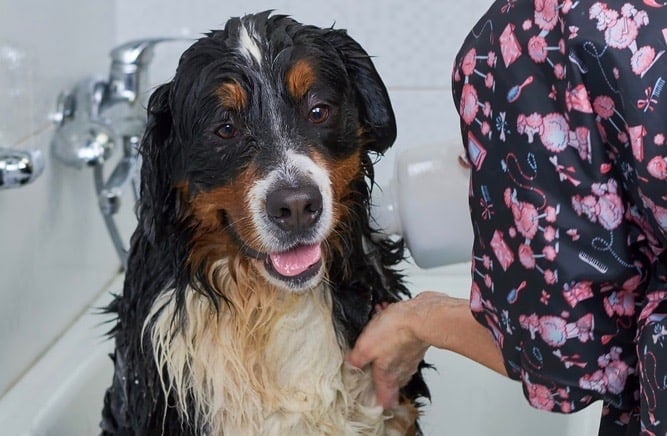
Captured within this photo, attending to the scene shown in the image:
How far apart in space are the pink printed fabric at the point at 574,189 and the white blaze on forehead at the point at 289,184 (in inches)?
13.2

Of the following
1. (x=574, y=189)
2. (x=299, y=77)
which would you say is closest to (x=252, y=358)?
(x=299, y=77)

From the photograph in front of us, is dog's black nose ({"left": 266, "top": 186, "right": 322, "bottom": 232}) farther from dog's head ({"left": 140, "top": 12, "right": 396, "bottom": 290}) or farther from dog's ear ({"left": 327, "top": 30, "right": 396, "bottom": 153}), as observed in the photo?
dog's ear ({"left": 327, "top": 30, "right": 396, "bottom": 153})

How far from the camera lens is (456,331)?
130 cm

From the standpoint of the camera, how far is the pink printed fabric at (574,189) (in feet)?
2.89

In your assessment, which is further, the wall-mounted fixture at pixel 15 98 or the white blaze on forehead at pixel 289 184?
the wall-mounted fixture at pixel 15 98

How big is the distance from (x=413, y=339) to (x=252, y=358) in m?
0.24

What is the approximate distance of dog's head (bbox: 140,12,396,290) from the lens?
1.37 metres

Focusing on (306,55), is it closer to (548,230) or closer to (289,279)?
(289,279)

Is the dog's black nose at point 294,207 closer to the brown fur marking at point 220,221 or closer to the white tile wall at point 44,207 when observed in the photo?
the brown fur marking at point 220,221

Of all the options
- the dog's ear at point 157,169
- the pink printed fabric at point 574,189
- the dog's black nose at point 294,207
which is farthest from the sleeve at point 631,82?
the dog's ear at point 157,169

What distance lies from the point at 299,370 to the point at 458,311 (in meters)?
0.31

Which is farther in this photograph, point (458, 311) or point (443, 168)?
point (443, 168)

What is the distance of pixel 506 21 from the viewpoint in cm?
97

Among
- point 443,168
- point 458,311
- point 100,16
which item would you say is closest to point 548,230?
point 458,311
